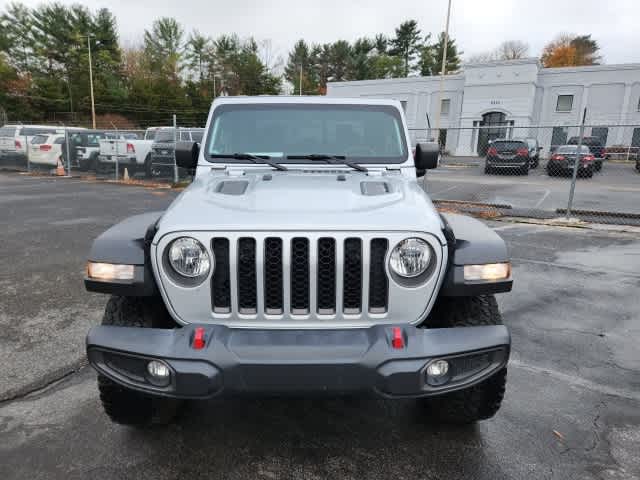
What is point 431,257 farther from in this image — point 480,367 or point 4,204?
point 4,204

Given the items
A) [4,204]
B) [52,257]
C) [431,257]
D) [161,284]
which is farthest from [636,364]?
[4,204]

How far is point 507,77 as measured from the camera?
3484 cm

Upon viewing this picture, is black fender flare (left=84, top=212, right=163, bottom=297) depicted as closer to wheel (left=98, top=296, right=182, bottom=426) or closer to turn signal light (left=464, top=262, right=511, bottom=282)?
wheel (left=98, top=296, right=182, bottom=426)

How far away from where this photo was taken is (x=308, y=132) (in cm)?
354

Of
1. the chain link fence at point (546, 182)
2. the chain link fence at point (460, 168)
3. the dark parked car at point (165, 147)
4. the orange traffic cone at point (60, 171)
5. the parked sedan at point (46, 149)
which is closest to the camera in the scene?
the chain link fence at point (546, 182)

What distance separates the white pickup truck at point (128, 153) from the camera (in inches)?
657

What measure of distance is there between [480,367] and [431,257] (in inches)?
22.1

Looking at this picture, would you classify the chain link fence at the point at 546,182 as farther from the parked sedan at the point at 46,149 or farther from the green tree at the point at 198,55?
the green tree at the point at 198,55

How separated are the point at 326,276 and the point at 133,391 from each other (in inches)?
49.0

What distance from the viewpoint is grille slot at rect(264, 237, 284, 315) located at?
2.12 metres

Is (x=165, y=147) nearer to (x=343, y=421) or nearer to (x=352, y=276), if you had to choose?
(x=343, y=421)

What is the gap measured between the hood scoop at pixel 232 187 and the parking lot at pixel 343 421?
1.36 meters

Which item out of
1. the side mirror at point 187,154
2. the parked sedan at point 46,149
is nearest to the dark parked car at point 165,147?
the parked sedan at point 46,149

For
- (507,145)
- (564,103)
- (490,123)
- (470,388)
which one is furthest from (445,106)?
(470,388)
